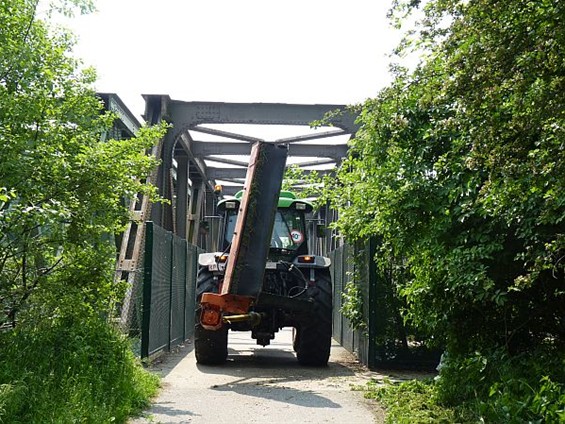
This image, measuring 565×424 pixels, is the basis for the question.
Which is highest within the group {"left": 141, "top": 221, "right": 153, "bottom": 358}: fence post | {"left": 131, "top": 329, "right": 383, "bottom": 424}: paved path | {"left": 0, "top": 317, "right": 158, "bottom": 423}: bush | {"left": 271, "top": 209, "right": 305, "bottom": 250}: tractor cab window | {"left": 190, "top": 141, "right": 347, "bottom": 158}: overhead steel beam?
{"left": 190, "top": 141, "right": 347, "bottom": 158}: overhead steel beam

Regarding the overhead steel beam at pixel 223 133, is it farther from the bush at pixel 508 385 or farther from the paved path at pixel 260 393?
the bush at pixel 508 385

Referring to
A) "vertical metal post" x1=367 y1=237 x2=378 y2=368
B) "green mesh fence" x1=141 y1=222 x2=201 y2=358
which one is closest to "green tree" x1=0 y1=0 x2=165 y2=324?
"green mesh fence" x1=141 y1=222 x2=201 y2=358

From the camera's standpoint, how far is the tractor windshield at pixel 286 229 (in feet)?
43.0

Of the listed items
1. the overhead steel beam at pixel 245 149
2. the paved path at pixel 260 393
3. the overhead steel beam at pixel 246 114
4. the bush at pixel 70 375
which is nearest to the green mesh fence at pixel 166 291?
A: the paved path at pixel 260 393

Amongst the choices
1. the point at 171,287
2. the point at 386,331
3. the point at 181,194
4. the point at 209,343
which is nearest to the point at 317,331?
the point at 386,331

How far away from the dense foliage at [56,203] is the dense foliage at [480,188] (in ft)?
9.80

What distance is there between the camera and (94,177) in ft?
25.1

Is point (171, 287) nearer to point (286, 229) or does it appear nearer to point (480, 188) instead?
point (286, 229)

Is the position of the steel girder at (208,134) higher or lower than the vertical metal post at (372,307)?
higher

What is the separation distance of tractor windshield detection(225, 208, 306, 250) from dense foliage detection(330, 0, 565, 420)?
306 centimetres

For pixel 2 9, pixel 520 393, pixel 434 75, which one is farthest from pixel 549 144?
pixel 2 9

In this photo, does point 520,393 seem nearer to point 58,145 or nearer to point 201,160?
point 58,145

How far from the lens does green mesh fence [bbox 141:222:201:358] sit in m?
10.7

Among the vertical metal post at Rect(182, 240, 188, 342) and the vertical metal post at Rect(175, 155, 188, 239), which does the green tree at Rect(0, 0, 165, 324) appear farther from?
the vertical metal post at Rect(175, 155, 188, 239)
